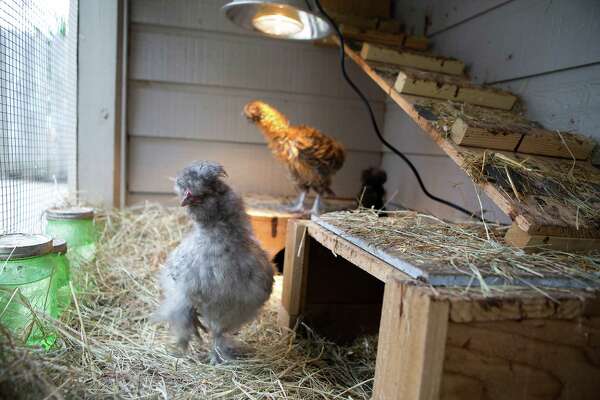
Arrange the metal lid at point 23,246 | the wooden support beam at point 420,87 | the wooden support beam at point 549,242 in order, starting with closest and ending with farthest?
the wooden support beam at point 549,242
the metal lid at point 23,246
the wooden support beam at point 420,87

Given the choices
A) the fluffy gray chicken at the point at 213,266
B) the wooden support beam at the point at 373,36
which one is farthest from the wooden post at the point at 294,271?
the wooden support beam at the point at 373,36

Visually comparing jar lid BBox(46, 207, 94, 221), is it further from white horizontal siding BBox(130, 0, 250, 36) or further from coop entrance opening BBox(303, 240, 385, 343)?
white horizontal siding BBox(130, 0, 250, 36)

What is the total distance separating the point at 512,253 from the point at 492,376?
44 centimetres

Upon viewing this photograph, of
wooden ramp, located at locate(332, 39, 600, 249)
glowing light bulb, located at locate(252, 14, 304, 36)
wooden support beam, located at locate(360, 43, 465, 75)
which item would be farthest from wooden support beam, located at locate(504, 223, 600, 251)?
glowing light bulb, located at locate(252, 14, 304, 36)

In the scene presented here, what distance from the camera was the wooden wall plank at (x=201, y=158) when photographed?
3699 mm

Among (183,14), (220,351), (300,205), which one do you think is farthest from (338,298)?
(183,14)

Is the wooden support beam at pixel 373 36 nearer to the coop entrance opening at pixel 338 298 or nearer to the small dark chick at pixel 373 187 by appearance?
the small dark chick at pixel 373 187

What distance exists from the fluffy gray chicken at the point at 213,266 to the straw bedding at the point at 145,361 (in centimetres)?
18

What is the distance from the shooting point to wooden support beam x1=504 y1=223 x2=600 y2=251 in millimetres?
1446

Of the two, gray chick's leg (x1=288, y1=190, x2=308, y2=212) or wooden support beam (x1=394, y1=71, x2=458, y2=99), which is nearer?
wooden support beam (x1=394, y1=71, x2=458, y2=99)

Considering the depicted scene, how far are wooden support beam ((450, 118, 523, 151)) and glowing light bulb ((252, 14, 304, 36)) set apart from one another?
135 centimetres

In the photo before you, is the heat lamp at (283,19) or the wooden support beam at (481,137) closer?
the wooden support beam at (481,137)

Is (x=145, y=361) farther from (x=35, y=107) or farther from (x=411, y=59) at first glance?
(x=411, y=59)

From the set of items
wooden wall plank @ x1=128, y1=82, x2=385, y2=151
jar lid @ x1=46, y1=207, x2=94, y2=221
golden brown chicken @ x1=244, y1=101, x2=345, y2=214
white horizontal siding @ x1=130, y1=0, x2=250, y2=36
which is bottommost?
jar lid @ x1=46, y1=207, x2=94, y2=221
